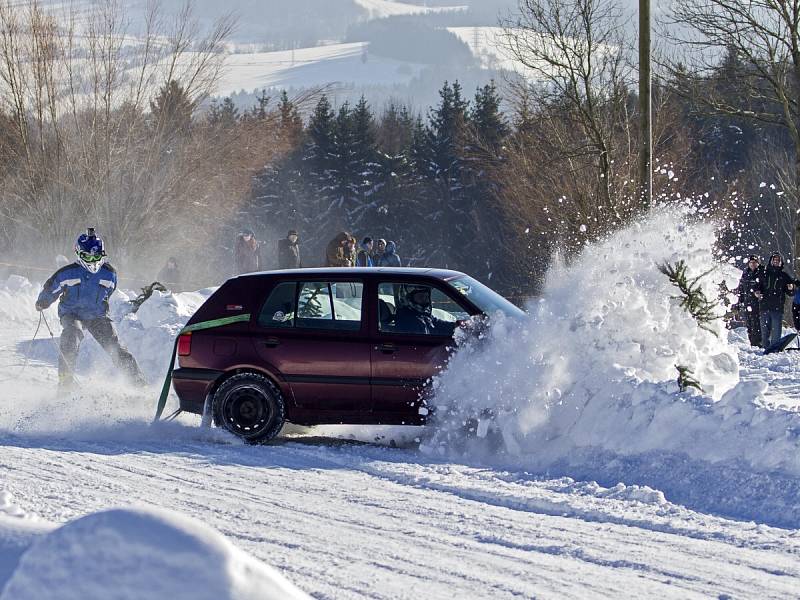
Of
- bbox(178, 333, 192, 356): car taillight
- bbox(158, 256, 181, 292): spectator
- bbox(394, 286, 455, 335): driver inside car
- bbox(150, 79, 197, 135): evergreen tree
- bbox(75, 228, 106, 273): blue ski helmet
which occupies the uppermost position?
bbox(150, 79, 197, 135): evergreen tree

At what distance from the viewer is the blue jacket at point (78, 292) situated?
11.7 meters

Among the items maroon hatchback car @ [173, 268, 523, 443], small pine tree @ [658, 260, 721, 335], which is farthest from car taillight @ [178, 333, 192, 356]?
small pine tree @ [658, 260, 721, 335]

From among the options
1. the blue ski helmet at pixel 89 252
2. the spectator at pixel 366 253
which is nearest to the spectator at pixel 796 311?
the spectator at pixel 366 253

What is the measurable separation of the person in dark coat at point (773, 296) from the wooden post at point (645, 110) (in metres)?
3.01

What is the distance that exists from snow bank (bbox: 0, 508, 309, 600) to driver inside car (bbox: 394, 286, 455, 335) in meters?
5.86

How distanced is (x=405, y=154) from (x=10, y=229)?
31.9m

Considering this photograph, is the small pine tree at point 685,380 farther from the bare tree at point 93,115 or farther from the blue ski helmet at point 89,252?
the bare tree at point 93,115

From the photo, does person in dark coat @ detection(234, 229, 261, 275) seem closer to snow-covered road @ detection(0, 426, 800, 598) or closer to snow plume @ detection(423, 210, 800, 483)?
snow plume @ detection(423, 210, 800, 483)

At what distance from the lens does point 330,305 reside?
908cm

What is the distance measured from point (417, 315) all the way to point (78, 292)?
477 centimetres

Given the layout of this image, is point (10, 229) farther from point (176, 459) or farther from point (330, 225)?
point (330, 225)

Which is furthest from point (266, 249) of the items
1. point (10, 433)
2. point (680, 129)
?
point (10, 433)

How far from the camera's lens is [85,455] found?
838 centimetres

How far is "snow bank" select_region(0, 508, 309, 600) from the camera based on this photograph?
9.11 feet
